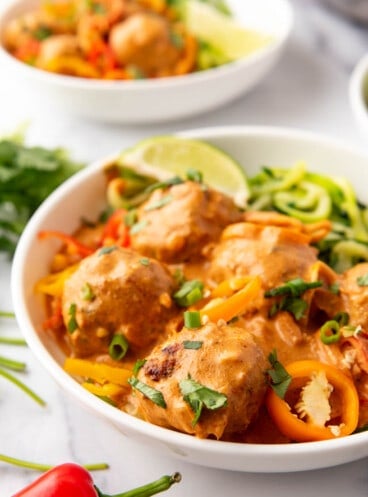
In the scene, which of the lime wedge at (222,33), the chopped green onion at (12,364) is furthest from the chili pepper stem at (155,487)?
the lime wedge at (222,33)

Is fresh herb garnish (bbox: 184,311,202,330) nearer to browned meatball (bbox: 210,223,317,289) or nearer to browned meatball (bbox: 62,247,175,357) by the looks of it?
browned meatball (bbox: 62,247,175,357)

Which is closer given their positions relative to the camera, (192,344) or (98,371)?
(192,344)

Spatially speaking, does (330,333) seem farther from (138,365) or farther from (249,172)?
(249,172)

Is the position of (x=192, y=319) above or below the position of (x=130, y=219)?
above

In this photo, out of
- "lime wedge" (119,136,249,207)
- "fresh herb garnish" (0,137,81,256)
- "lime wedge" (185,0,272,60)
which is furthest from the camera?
"lime wedge" (185,0,272,60)

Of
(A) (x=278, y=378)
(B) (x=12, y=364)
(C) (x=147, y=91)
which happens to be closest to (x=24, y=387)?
(B) (x=12, y=364)

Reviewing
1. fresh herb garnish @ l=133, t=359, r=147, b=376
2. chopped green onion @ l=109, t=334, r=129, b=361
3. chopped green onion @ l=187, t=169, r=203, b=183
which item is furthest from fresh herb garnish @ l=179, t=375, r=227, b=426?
chopped green onion @ l=187, t=169, r=203, b=183

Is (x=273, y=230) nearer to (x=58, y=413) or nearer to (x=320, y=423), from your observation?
(x=320, y=423)
